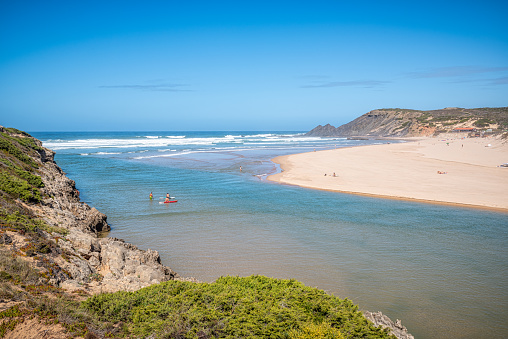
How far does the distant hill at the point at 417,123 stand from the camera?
326 ft

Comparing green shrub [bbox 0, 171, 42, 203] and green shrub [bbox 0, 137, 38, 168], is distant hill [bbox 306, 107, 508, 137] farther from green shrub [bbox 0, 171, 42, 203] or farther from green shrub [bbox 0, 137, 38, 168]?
green shrub [bbox 0, 171, 42, 203]

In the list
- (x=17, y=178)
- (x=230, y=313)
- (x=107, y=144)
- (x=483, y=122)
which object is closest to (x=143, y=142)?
(x=107, y=144)

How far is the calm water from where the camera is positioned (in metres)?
9.66

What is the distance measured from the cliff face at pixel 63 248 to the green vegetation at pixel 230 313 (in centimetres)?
197

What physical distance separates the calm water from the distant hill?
266 ft

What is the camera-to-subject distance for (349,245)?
46.4 feet

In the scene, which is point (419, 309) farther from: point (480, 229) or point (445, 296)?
point (480, 229)

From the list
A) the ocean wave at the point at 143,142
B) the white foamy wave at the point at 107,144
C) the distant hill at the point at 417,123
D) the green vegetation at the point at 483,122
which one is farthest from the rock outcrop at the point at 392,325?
the green vegetation at the point at 483,122

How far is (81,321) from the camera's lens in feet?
19.0

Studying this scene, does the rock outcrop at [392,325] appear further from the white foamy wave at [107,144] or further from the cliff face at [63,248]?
the white foamy wave at [107,144]

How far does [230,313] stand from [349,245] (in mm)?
9279

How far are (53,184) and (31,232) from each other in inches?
424

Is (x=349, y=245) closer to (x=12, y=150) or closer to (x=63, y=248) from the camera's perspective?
(x=63, y=248)

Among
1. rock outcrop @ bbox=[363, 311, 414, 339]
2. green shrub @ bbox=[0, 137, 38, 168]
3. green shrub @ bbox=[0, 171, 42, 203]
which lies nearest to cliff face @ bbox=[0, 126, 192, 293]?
green shrub @ bbox=[0, 171, 42, 203]
